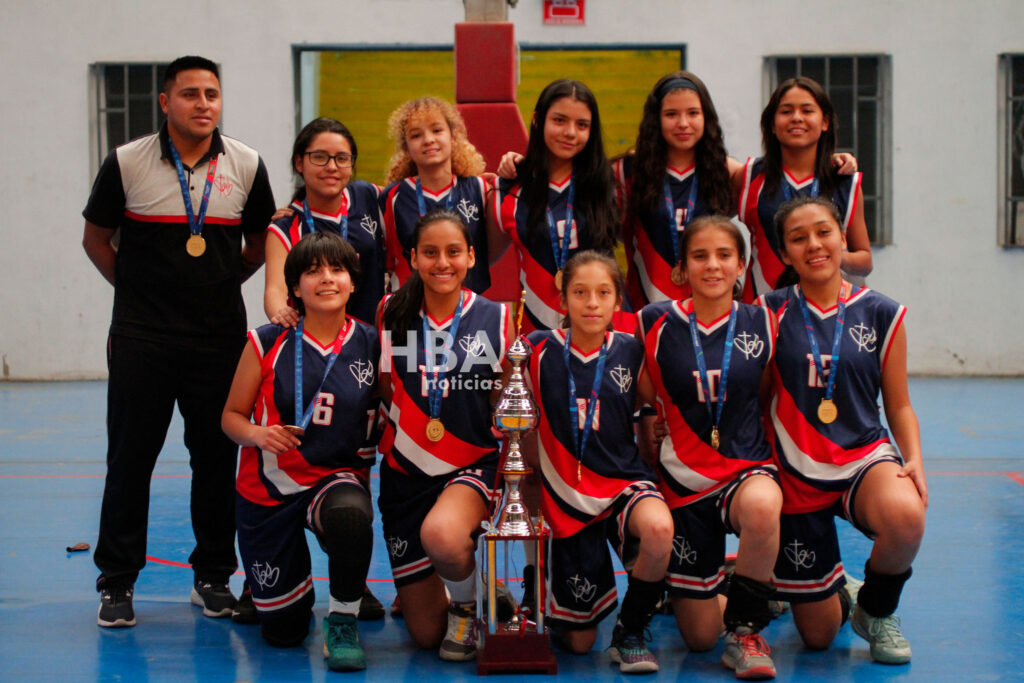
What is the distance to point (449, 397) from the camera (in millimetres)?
3240

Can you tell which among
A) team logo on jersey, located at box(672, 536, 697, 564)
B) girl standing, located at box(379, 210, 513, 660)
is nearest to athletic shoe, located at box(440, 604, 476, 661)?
girl standing, located at box(379, 210, 513, 660)

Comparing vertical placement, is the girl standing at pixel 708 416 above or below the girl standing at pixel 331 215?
below

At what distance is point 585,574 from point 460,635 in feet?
1.32

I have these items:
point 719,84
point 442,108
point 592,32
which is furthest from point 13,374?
point 442,108

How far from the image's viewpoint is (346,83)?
9.90m

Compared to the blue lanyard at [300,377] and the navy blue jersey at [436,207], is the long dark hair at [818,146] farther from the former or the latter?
the blue lanyard at [300,377]

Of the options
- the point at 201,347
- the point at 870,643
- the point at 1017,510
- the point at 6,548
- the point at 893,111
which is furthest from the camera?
the point at 893,111

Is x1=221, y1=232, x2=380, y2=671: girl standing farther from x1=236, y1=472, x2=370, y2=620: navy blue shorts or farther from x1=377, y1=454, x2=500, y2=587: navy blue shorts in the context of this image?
x1=377, y1=454, x2=500, y2=587: navy blue shorts

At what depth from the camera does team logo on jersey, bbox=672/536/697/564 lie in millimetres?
3096

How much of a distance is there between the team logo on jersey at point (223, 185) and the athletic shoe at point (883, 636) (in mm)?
2367

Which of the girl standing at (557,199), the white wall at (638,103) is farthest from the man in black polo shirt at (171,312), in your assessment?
the white wall at (638,103)

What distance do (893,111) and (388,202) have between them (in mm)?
6913

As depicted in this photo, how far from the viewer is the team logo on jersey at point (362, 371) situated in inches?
129

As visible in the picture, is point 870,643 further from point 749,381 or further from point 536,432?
point 536,432
